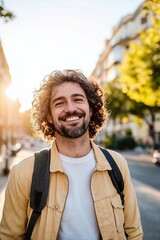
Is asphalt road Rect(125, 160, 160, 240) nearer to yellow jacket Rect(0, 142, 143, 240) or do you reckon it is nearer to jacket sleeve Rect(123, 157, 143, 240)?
jacket sleeve Rect(123, 157, 143, 240)

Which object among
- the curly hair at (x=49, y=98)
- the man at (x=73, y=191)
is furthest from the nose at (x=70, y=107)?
the curly hair at (x=49, y=98)

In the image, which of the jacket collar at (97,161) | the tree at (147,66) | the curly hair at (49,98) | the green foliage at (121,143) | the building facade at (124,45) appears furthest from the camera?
the building facade at (124,45)

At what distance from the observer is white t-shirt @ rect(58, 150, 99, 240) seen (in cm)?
232

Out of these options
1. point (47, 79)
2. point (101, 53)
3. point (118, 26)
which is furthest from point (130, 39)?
point (47, 79)

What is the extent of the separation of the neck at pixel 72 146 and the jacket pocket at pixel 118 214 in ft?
1.29

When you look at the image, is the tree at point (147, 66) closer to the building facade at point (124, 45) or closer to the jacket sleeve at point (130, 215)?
the jacket sleeve at point (130, 215)

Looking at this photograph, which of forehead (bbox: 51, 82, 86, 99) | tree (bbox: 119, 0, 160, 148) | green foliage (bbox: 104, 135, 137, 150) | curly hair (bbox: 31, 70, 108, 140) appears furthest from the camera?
green foliage (bbox: 104, 135, 137, 150)

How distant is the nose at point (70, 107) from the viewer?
101 inches

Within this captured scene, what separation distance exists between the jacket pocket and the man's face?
1.69ft

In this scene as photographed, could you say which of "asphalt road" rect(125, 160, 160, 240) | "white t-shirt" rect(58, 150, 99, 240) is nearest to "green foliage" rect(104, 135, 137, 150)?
"asphalt road" rect(125, 160, 160, 240)

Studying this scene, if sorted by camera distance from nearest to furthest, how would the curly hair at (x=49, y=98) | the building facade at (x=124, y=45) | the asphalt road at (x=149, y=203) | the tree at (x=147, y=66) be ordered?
the curly hair at (x=49, y=98) → the asphalt road at (x=149, y=203) → the tree at (x=147, y=66) → the building facade at (x=124, y=45)

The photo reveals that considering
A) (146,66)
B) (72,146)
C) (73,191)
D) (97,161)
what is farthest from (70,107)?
(146,66)

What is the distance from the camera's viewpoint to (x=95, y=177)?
2436mm

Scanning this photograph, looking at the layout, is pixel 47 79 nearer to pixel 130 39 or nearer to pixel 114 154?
pixel 114 154
